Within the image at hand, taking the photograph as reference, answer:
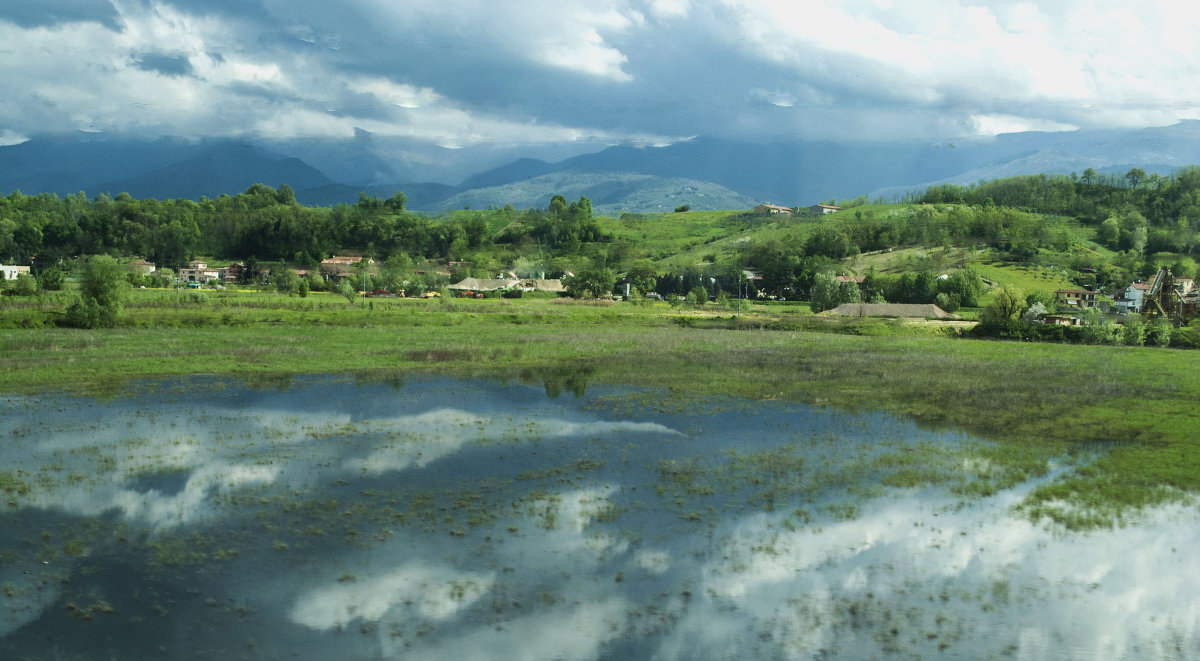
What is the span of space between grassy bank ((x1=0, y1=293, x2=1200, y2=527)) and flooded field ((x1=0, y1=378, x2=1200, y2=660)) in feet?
11.5

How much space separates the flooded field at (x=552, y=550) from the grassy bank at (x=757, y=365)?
351 cm

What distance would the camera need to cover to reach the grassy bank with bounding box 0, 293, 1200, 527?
85.1 feet

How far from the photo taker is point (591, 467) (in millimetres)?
22359

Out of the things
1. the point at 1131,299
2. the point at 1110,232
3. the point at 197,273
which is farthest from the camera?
the point at 197,273

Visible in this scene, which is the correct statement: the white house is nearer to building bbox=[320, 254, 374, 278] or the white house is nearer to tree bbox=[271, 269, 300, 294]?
building bbox=[320, 254, 374, 278]

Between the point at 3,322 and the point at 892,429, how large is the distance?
2290 inches

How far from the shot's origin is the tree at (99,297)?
2215 inches

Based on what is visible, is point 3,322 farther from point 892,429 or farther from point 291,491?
point 892,429

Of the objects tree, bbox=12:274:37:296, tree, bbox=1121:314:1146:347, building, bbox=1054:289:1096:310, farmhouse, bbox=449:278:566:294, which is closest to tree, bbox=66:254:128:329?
tree, bbox=12:274:37:296

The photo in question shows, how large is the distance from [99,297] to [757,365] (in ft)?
163

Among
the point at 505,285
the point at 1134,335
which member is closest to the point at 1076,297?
the point at 1134,335

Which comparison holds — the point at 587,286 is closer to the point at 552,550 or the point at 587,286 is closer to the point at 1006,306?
the point at 1006,306

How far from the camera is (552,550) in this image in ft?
51.4

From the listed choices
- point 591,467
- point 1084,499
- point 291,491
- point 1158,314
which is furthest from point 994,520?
point 1158,314
